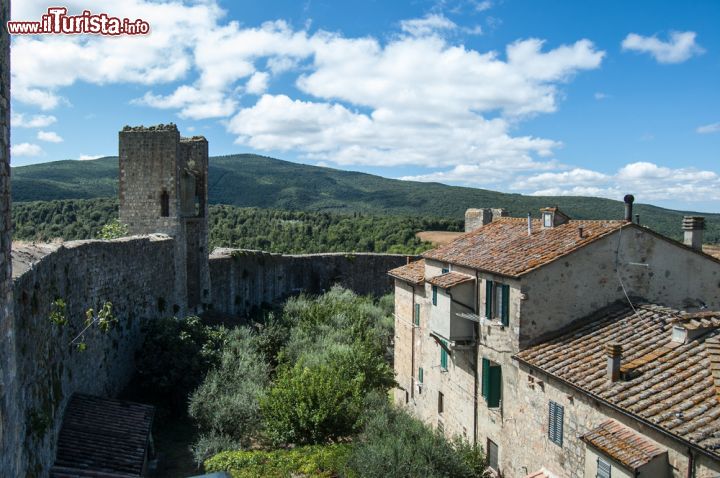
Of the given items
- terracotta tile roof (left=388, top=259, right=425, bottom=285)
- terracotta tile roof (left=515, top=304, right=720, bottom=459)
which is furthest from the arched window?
terracotta tile roof (left=515, top=304, right=720, bottom=459)

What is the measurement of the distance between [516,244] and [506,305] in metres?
2.46

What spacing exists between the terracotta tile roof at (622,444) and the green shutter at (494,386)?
3830 millimetres

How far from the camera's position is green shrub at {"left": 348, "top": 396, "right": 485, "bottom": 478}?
11.8 m

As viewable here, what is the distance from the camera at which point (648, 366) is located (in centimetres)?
1012

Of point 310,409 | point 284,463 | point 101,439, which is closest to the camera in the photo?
point 101,439

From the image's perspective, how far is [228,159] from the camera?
411 feet

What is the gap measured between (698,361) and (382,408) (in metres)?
7.80

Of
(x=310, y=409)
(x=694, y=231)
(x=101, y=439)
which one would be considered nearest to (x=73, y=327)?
(x=101, y=439)

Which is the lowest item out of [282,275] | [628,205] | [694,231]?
[282,275]

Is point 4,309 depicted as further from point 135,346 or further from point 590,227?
point 135,346

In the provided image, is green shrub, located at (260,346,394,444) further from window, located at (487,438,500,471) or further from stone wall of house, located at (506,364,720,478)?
stone wall of house, located at (506,364,720,478)

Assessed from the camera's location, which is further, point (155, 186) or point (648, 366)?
point (155, 186)

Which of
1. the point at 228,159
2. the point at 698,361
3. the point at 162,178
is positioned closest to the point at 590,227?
the point at 698,361

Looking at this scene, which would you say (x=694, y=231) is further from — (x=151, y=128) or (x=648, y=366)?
(x=151, y=128)
